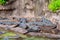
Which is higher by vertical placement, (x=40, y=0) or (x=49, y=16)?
(x=40, y=0)

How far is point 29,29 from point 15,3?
8.82 m

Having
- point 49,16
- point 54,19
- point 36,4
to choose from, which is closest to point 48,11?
point 49,16

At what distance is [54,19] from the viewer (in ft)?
46.1

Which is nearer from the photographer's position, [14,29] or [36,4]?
[14,29]

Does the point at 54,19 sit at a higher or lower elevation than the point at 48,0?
lower

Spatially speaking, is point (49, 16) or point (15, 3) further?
point (15, 3)

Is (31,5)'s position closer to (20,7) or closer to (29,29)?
(20,7)

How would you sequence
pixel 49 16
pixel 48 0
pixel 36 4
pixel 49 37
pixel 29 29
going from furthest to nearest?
pixel 36 4, pixel 48 0, pixel 49 16, pixel 29 29, pixel 49 37

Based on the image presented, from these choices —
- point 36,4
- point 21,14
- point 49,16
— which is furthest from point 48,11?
point 21,14

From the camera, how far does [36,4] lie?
1883 centimetres

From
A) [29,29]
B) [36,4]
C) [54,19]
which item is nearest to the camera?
[29,29]

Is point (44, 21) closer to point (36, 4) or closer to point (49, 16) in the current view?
point (49, 16)

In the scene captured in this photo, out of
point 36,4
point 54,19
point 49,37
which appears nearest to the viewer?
point 49,37

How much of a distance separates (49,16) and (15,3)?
241 inches
